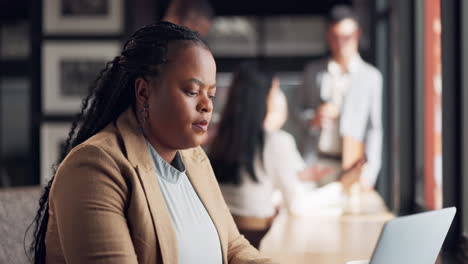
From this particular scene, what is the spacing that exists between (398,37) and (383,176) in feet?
2.61

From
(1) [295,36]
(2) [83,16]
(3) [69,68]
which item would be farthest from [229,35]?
(3) [69,68]

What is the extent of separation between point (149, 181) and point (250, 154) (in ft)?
5.40

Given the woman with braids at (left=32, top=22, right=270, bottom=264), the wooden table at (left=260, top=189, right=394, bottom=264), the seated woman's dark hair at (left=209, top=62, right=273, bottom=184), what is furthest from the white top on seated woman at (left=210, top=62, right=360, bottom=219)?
the woman with braids at (left=32, top=22, right=270, bottom=264)

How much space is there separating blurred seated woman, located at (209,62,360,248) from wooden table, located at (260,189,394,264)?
0.49 feet

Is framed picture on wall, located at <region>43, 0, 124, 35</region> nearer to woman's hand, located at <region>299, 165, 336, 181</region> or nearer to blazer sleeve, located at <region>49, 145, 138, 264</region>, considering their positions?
woman's hand, located at <region>299, 165, 336, 181</region>

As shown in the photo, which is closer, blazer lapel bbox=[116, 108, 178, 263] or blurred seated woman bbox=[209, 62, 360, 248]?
blazer lapel bbox=[116, 108, 178, 263]

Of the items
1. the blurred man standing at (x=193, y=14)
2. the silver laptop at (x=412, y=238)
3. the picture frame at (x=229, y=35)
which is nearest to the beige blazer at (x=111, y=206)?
the silver laptop at (x=412, y=238)

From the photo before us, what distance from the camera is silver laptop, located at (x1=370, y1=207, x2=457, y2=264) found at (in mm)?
1115

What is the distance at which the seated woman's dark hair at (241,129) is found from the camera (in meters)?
2.90

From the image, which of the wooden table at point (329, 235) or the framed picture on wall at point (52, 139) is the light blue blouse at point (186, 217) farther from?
the framed picture on wall at point (52, 139)

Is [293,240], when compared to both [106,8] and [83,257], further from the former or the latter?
[106,8]

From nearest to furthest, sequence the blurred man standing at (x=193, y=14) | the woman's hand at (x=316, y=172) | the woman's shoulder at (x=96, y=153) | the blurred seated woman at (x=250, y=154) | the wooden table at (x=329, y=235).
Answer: the woman's shoulder at (x=96, y=153) → the wooden table at (x=329, y=235) → the blurred seated woman at (x=250, y=154) → the woman's hand at (x=316, y=172) → the blurred man standing at (x=193, y=14)

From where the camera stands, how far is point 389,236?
1111 millimetres

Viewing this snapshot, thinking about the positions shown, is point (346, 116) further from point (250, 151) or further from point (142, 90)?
point (142, 90)
